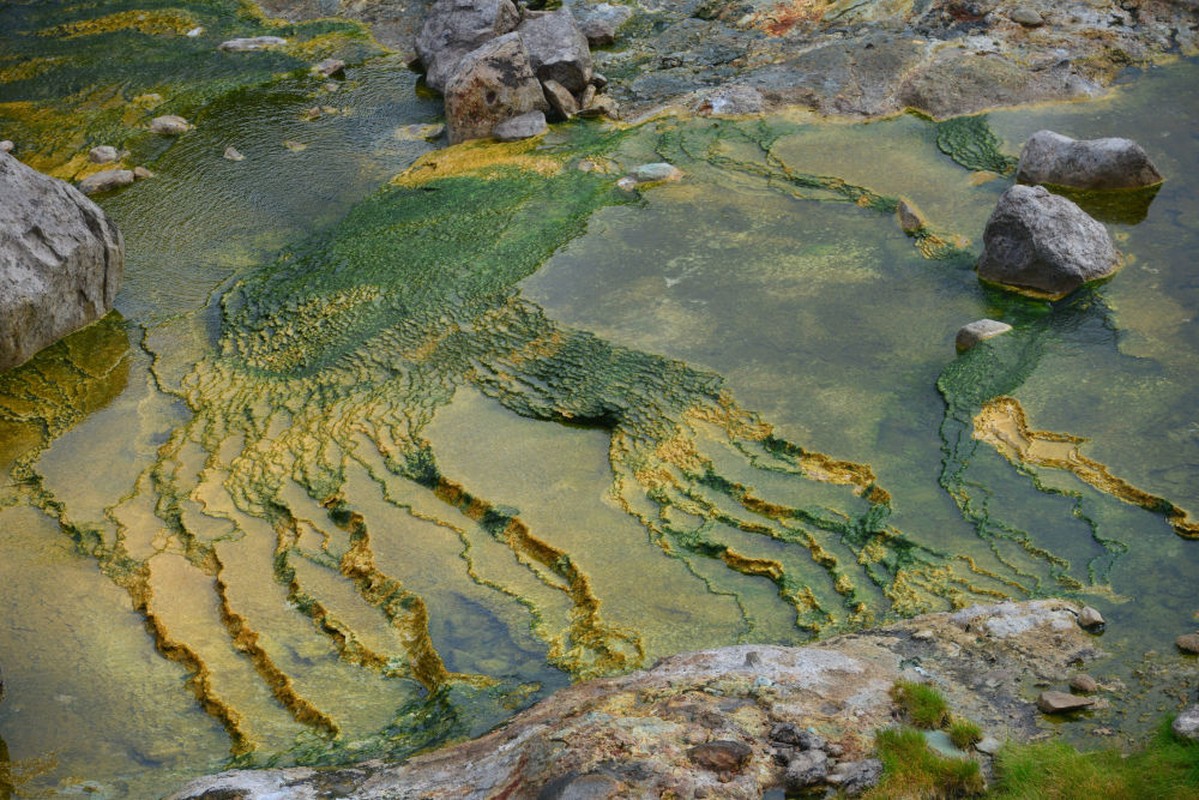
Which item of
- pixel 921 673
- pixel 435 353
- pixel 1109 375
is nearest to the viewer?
pixel 921 673

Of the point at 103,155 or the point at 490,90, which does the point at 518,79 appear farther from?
the point at 103,155

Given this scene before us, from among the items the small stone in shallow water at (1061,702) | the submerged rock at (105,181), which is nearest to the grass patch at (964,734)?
the small stone in shallow water at (1061,702)

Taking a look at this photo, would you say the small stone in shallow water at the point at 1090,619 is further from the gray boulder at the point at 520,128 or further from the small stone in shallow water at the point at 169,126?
the small stone in shallow water at the point at 169,126

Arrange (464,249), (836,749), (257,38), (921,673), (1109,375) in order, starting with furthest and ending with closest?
(257,38) → (464,249) → (1109,375) → (921,673) → (836,749)

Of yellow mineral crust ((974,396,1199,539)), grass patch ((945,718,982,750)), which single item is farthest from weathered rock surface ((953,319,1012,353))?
grass patch ((945,718,982,750))

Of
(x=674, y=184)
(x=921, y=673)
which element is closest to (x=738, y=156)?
(x=674, y=184)

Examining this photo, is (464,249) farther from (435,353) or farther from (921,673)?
(921,673)

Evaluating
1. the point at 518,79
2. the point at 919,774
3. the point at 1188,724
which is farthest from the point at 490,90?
the point at 1188,724
